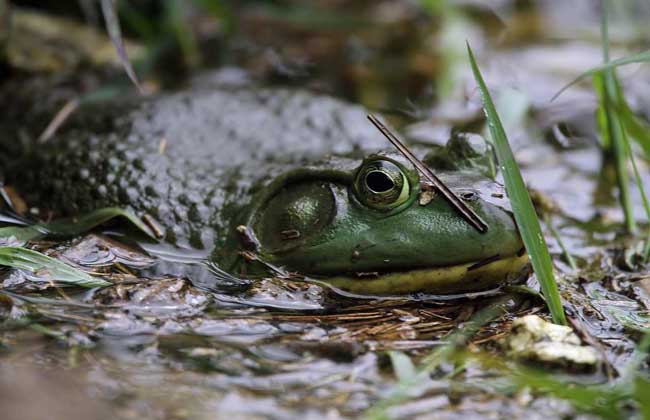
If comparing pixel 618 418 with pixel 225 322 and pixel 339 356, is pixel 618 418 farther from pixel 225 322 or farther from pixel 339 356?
pixel 225 322

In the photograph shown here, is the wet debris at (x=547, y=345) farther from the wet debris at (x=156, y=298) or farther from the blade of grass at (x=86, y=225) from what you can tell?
the blade of grass at (x=86, y=225)

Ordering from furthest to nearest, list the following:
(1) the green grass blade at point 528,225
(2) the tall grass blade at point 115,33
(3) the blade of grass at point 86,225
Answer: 1. (2) the tall grass blade at point 115,33
2. (3) the blade of grass at point 86,225
3. (1) the green grass blade at point 528,225

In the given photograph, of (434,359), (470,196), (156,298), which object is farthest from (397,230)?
(156,298)

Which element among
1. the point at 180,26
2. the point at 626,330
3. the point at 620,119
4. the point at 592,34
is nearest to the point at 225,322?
the point at 626,330

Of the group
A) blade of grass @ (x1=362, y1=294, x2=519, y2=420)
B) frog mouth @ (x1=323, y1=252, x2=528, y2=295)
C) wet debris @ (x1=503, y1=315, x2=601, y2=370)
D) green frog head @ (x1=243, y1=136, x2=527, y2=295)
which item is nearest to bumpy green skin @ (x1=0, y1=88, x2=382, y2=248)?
green frog head @ (x1=243, y1=136, x2=527, y2=295)

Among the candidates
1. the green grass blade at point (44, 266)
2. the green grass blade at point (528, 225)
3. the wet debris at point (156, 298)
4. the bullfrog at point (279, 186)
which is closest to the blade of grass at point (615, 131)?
the bullfrog at point (279, 186)

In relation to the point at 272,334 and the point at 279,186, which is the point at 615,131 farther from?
the point at 272,334
